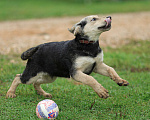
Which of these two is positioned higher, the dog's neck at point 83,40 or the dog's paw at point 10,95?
the dog's neck at point 83,40

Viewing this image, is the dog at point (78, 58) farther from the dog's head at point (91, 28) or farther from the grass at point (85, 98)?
the grass at point (85, 98)

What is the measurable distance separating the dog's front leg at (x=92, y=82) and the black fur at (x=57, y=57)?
0.47 feet

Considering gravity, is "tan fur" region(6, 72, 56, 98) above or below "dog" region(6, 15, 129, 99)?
below

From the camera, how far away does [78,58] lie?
4992mm

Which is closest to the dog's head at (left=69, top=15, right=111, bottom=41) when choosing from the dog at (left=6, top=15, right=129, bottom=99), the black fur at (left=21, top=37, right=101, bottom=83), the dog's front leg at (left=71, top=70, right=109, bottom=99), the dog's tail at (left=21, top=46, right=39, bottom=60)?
the dog at (left=6, top=15, right=129, bottom=99)

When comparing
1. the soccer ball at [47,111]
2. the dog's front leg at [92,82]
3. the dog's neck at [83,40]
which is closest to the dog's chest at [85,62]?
the dog's front leg at [92,82]

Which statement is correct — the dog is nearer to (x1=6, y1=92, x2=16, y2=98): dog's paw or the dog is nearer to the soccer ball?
(x1=6, y1=92, x2=16, y2=98): dog's paw

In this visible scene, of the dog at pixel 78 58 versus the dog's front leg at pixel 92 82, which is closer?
the dog's front leg at pixel 92 82

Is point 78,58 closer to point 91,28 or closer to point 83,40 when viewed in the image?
point 83,40

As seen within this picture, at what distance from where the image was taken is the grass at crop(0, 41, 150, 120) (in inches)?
189

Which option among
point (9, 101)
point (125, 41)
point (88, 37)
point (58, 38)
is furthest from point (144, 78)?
point (58, 38)

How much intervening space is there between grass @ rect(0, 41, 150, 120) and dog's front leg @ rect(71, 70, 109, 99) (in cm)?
42

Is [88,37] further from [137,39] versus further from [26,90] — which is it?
[137,39]

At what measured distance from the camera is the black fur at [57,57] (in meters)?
5.05
